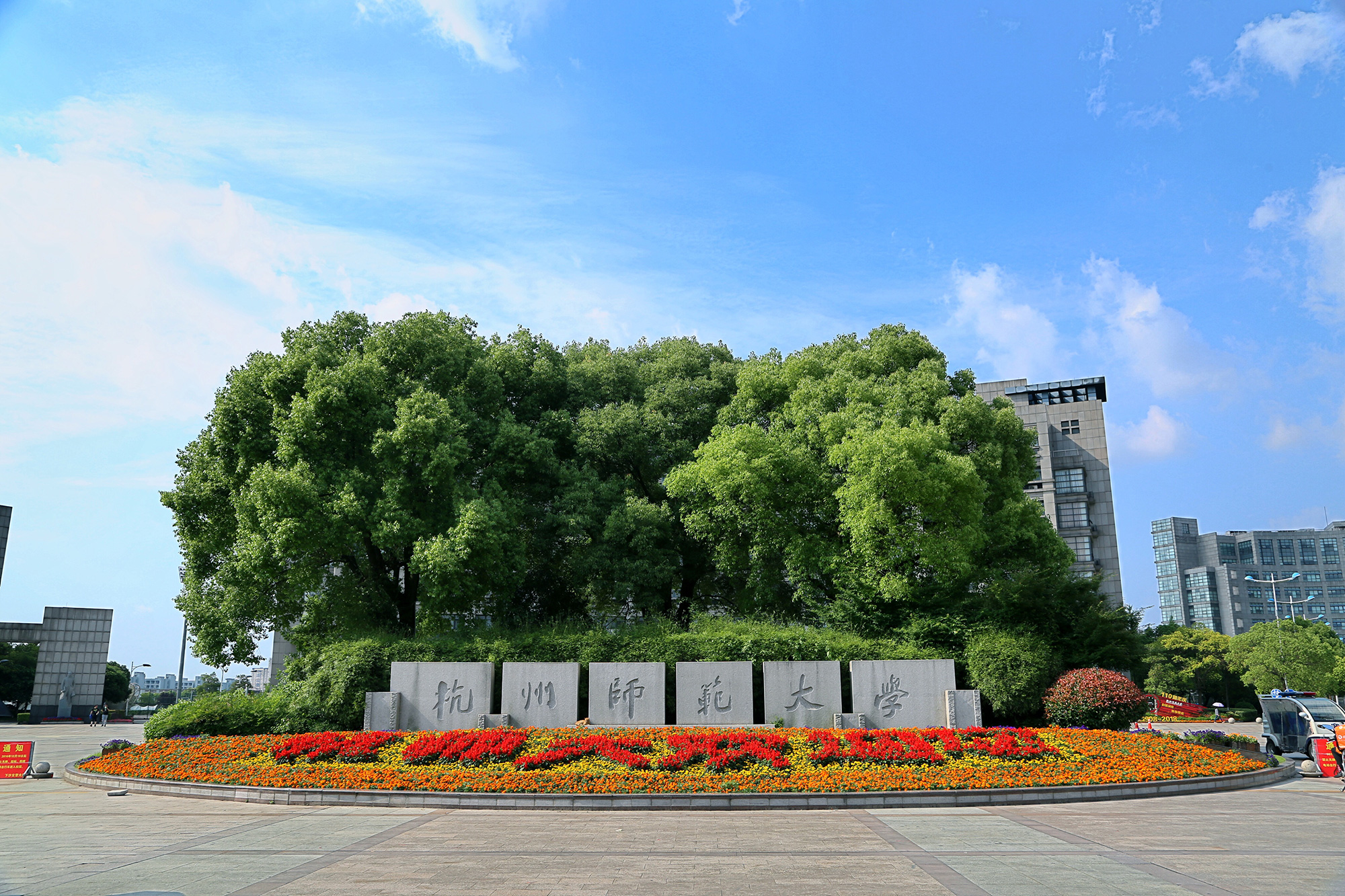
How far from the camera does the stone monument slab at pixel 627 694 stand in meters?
17.8

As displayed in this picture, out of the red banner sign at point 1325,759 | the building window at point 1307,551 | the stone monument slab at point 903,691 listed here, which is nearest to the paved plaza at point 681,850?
the red banner sign at point 1325,759

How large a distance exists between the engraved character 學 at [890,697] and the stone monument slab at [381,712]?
9.93 m

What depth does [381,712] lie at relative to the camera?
17.8 m

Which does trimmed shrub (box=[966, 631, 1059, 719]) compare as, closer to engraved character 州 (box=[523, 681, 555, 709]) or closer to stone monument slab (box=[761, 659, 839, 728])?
stone monument slab (box=[761, 659, 839, 728])

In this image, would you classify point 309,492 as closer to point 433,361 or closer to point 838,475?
point 433,361

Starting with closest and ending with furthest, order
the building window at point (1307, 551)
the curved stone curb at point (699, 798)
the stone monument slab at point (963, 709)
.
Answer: the curved stone curb at point (699, 798), the stone monument slab at point (963, 709), the building window at point (1307, 551)

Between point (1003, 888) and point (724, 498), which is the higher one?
point (724, 498)

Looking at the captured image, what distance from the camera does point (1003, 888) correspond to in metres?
7.03

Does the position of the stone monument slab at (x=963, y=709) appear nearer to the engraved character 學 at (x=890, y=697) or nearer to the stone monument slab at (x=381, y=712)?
the engraved character 學 at (x=890, y=697)

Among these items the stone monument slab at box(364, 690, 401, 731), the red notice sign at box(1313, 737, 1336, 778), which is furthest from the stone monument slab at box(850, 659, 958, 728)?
the stone monument slab at box(364, 690, 401, 731)

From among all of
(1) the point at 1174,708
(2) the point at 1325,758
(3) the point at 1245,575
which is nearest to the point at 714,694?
(2) the point at 1325,758

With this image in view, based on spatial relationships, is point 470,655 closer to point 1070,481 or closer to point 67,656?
point 67,656

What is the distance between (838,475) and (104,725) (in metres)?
36.1

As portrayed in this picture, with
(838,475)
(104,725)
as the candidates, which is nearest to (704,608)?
(838,475)
